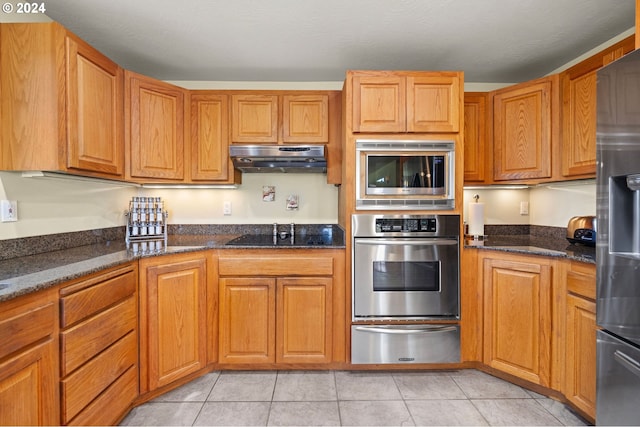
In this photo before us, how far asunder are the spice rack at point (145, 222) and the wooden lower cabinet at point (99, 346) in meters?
0.66

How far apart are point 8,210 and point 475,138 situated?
310cm

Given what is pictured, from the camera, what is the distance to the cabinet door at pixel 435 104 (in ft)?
7.06

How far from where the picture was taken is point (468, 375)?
2139 millimetres

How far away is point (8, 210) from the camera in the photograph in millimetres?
1617

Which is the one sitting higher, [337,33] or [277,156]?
[337,33]

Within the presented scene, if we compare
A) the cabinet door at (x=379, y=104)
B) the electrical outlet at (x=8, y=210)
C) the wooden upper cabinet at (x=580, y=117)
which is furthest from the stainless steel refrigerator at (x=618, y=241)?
the electrical outlet at (x=8, y=210)

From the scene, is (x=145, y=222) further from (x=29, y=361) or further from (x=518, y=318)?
(x=518, y=318)

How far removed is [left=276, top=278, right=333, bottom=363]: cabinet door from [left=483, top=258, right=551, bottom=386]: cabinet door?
111 centimetres

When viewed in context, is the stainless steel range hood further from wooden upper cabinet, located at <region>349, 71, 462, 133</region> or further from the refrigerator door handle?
the refrigerator door handle

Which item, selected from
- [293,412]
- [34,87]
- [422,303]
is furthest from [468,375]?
[34,87]

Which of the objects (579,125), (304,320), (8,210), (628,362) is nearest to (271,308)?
(304,320)

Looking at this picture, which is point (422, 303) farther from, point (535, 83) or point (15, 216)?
point (15, 216)

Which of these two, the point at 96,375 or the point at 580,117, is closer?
the point at 96,375

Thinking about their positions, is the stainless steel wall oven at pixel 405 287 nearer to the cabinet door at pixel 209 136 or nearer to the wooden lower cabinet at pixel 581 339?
Answer: the wooden lower cabinet at pixel 581 339
